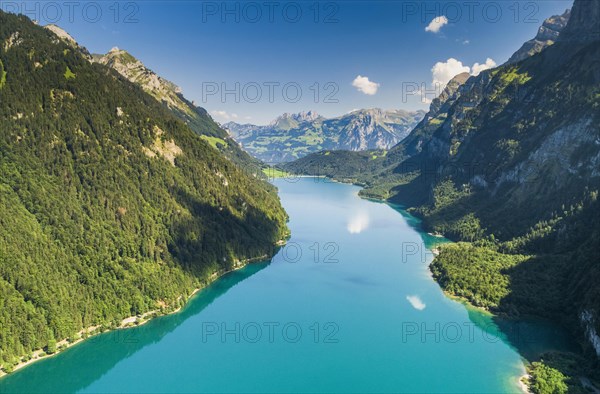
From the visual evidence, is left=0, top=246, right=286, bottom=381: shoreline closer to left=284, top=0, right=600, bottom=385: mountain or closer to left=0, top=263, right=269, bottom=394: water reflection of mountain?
left=0, top=263, right=269, bottom=394: water reflection of mountain

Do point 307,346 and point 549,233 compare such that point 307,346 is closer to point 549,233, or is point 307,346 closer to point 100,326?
point 100,326

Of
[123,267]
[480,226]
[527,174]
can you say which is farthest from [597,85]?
[123,267]

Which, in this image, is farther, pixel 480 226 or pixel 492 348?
pixel 480 226

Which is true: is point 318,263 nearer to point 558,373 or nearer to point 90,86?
point 558,373

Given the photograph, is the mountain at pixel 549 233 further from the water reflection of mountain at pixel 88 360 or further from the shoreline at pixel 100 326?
the water reflection of mountain at pixel 88 360

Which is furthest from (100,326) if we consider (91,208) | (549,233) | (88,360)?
(549,233)

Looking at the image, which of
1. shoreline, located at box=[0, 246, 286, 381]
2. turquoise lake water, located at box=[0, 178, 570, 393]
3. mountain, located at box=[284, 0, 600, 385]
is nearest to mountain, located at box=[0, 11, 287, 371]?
shoreline, located at box=[0, 246, 286, 381]
